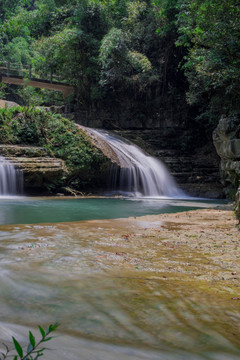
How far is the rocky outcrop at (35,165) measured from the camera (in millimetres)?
12172

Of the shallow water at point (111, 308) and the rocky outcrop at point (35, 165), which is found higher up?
the rocky outcrop at point (35, 165)

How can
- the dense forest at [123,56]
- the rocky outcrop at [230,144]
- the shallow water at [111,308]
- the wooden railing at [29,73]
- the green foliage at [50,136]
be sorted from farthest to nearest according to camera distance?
the wooden railing at [29,73]
the dense forest at [123,56]
the green foliage at [50,136]
the rocky outcrop at [230,144]
the shallow water at [111,308]

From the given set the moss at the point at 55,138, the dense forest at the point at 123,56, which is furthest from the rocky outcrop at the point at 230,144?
the moss at the point at 55,138

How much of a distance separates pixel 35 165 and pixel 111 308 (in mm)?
10945

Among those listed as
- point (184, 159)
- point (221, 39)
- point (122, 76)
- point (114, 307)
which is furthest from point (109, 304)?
point (122, 76)

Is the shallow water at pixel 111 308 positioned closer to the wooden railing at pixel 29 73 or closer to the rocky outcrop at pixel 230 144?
the rocky outcrop at pixel 230 144

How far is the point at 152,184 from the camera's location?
15.6m

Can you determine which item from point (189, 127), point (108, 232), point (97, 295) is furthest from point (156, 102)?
point (97, 295)

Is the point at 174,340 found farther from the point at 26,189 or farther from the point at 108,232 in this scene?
the point at 26,189

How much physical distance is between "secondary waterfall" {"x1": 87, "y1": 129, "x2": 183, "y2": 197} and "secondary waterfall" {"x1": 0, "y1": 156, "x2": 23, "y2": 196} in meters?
4.69

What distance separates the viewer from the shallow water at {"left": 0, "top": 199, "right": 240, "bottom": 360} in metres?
1.54

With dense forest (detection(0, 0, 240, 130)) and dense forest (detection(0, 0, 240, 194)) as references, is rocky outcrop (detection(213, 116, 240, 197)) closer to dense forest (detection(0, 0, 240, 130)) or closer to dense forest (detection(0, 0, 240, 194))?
dense forest (detection(0, 0, 240, 194))

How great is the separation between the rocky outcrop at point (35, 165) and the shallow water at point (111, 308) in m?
9.14

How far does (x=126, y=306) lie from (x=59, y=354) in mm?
659
